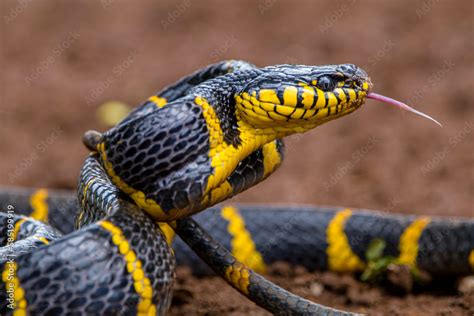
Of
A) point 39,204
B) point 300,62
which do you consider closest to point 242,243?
point 39,204

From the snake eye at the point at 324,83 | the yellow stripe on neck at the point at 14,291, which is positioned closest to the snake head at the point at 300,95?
the snake eye at the point at 324,83

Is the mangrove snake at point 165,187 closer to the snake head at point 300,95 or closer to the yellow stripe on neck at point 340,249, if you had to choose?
the snake head at point 300,95

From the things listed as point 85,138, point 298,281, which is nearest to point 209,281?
point 298,281

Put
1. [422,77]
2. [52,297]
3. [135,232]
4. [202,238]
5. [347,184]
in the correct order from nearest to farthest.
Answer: [52,297], [135,232], [202,238], [347,184], [422,77]

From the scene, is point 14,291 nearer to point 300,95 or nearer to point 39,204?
point 300,95

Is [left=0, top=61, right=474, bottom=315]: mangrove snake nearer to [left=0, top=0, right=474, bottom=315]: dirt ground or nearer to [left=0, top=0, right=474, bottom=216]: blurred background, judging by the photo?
[left=0, top=0, right=474, bottom=315]: dirt ground

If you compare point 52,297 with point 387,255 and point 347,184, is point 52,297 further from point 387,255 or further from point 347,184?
point 347,184
